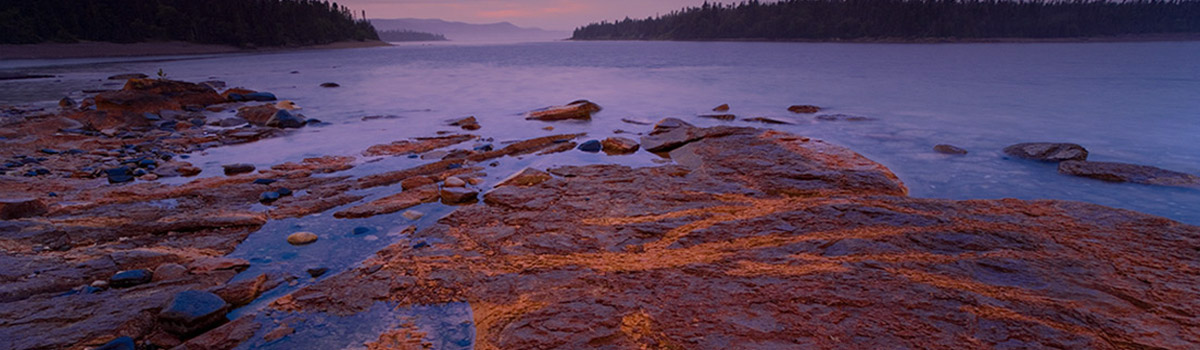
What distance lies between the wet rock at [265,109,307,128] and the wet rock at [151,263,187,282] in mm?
8588

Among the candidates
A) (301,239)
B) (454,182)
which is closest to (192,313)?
(301,239)

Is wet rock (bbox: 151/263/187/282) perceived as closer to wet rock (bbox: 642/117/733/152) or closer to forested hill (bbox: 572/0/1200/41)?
wet rock (bbox: 642/117/733/152)

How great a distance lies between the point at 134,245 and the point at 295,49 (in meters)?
94.0

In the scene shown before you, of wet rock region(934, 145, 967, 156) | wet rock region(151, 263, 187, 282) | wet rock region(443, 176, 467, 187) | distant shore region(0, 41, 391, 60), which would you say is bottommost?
wet rock region(151, 263, 187, 282)

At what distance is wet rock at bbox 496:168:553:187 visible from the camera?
6.54 m

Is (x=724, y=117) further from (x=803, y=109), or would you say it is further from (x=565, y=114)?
(x=565, y=114)

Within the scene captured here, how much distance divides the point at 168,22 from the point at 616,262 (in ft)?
301

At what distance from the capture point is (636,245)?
4555mm

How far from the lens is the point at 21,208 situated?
486cm

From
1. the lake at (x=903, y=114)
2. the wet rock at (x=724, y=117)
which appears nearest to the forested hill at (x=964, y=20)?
the lake at (x=903, y=114)

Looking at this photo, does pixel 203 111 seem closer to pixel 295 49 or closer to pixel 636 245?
pixel 636 245

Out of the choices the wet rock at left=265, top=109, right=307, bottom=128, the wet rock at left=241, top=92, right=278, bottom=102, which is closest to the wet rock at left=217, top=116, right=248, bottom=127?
the wet rock at left=265, top=109, right=307, bottom=128

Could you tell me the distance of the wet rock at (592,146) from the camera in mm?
9016

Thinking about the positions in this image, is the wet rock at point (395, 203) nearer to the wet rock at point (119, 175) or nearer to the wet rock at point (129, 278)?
the wet rock at point (129, 278)
